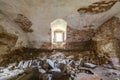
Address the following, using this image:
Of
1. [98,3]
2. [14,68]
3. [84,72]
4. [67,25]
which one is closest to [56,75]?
[84,72]

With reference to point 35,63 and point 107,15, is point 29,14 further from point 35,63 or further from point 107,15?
point 107,15

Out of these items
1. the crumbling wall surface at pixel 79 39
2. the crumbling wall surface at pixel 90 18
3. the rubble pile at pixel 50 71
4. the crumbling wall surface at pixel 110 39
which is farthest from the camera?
the crumbling wall surface at pixel 79 39

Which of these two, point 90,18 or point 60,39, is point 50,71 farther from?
point 90,18

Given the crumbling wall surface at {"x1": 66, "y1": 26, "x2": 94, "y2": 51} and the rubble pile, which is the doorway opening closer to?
the crumbling wall surface at {"x1": 66, "y1": 26, "x2": 94, "y2": 51}

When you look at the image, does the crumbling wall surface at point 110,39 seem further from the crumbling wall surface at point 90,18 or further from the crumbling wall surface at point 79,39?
the crumbling wall surface at point 79,39

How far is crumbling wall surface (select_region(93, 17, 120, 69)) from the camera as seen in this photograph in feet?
14.0

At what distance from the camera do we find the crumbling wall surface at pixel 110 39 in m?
4.26

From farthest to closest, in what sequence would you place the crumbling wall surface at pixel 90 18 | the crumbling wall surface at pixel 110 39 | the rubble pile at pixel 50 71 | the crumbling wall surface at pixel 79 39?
1. the crumbling wall surface at pixel 79 39
2. the crumbling wall surface at pixel 110 39
3. the crumbling wall surface at pixel 90 18
4. the rubble pile at pixel 50 71

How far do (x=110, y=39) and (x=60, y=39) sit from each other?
1.72 m

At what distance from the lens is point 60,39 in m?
4.92

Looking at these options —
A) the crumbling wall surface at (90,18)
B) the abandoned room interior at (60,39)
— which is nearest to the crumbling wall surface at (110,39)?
the abandoned room interior at (60,39)

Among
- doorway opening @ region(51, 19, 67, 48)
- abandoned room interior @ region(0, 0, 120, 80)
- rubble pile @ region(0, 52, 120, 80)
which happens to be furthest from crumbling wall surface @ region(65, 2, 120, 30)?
rubble pile @ region(0, 52, 120, 80)

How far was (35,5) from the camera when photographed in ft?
11.2

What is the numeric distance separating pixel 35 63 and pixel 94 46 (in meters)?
2.14
